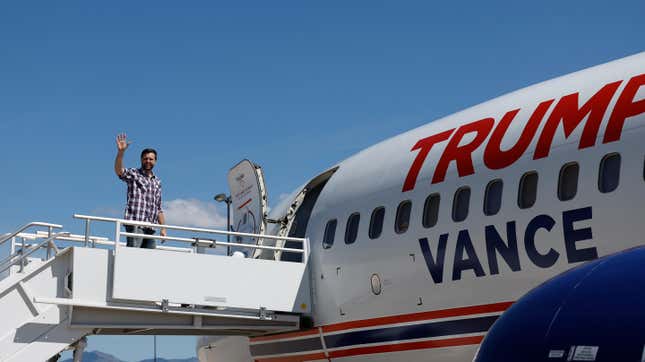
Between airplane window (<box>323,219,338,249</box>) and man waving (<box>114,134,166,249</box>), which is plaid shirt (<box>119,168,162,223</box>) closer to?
man waving (<box>114,134,166,249</box>)

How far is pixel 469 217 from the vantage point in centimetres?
1239

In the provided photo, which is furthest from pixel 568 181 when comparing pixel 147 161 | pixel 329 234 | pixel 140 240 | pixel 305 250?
pixel 147 161

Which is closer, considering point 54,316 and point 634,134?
point 634,134

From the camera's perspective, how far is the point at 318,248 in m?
16.0

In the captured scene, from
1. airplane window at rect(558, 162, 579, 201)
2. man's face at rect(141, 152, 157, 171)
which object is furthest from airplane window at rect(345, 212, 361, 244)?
airplane window at rect(558, 162, 579, 201)

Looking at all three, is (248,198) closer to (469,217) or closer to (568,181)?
(469,217)

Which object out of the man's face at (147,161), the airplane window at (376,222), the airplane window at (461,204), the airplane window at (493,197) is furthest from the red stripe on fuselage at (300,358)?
the airplane window at (493,197)

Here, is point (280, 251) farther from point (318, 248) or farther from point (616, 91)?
point (616, 91)

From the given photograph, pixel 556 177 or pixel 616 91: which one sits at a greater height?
pixel 616 91

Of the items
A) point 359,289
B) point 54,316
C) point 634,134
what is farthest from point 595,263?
point 54,316

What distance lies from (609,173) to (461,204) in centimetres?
262

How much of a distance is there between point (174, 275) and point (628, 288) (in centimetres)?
977

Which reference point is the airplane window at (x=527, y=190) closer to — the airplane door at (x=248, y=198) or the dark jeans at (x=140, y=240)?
the dark jeans at (x=140, y=240)

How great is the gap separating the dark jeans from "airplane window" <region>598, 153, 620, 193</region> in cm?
740
